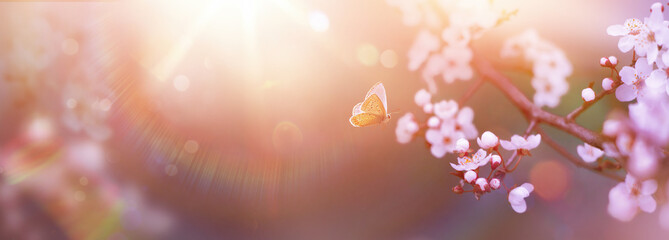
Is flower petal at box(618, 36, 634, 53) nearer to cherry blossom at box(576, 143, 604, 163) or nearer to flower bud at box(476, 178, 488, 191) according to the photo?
cherry blossom at box(576, 143, 604, 163)

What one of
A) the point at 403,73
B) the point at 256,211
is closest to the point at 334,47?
the point at 403,73

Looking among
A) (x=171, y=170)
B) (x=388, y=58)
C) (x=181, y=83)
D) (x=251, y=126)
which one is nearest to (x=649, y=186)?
(x=388, y=58)

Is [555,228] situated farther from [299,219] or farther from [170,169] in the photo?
[170,169]

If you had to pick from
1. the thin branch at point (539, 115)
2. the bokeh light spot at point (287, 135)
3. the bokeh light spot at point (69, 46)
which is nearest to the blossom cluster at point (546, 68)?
the thin branch at point (539, 115)

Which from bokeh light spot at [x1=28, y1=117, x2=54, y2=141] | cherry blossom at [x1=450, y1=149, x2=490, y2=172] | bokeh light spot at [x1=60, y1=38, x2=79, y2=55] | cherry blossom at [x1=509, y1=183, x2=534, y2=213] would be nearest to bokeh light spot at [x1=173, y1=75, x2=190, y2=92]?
bokeh light spot at [x1=60, y1=38, x2=79, y2=55]

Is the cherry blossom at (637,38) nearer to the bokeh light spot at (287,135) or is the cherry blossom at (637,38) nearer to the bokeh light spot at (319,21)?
the bokeh light spot at (319,21)

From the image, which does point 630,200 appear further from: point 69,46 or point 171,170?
point 69,46

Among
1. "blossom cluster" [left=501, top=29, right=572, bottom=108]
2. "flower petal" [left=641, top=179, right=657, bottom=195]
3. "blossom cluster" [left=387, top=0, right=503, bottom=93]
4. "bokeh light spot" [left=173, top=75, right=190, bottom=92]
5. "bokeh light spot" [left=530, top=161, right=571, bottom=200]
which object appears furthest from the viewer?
"bokeh light spot" [left=173, top=75, right=190, bottom=92]

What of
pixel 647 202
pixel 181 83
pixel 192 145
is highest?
pixel 647 202
